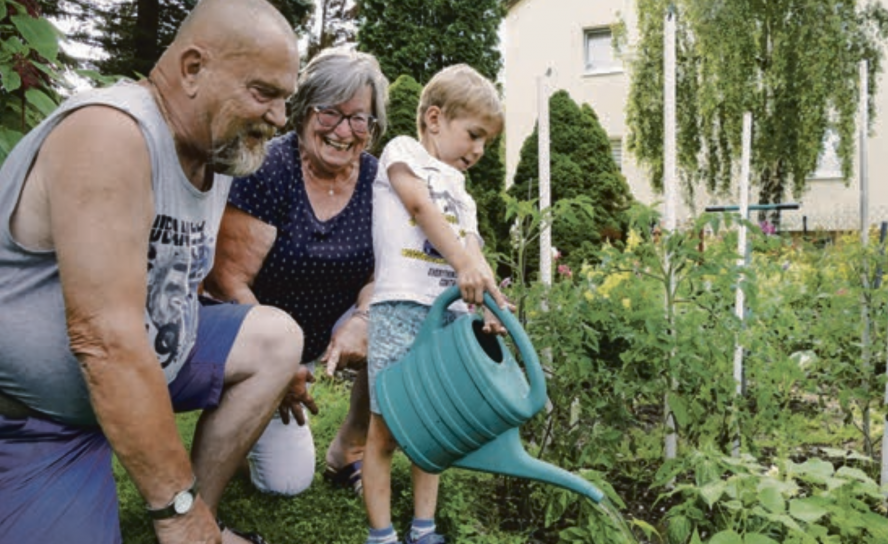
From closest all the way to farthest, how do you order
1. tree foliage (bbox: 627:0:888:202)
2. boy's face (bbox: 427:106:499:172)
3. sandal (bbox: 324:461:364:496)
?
1. boy's face (bbox: 427:106:499:172)
2. sandal (bbox: 324:461:364:496)
3. tree foliage (bbox: 627:0:888:202)

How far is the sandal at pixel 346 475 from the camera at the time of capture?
7.68 feet

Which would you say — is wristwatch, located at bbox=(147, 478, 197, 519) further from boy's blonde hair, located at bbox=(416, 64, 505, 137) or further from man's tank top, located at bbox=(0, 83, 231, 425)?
boy's blonde hair, located at bbox=(416, 64, 505, 137)

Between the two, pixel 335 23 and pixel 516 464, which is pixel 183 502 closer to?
pixel 516 464

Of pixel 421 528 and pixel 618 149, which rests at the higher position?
pixel 618 149

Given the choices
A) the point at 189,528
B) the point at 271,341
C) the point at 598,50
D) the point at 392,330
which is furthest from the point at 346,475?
the point at 598,50

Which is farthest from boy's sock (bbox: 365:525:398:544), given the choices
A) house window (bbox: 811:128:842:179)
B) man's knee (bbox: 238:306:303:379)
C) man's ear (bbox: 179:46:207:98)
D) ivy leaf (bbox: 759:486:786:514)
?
house window (bbox: 811:128:842:179)

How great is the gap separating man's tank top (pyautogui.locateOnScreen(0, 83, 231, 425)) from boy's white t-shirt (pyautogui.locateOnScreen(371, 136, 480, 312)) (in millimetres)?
710

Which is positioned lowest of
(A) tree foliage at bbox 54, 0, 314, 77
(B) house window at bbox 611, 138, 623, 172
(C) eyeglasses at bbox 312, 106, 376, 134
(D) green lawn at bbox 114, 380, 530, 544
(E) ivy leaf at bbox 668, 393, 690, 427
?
(D) green lawn at bbox 114, 380, 530, 544

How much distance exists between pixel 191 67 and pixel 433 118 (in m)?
0.94

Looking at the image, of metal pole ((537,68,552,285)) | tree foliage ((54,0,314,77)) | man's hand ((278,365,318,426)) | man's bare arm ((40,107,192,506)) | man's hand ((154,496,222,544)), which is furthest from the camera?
tree foliage ((54,0,314,77))

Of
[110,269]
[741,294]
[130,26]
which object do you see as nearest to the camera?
[110,269]

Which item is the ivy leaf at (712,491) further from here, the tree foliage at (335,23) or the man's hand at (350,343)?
the tree foliage at (335,23)

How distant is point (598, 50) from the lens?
16531mm

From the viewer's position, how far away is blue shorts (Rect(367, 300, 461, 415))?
1.89m
